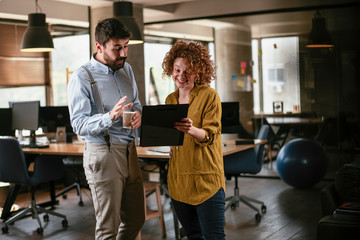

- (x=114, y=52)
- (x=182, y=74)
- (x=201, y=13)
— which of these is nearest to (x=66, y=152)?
(x=114, y=52)

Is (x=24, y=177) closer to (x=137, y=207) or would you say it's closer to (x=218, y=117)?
(x=137, y=207)

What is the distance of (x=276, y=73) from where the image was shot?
743cm

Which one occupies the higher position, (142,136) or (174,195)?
(142,136)

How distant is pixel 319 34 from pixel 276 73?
0.89m

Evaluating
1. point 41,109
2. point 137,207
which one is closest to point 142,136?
point 137,207

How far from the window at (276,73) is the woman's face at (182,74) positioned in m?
5.00

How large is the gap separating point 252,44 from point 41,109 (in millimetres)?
3481

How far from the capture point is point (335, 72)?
7.00m

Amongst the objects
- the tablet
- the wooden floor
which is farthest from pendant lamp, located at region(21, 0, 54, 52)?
the tablet

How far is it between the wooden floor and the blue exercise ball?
169mm

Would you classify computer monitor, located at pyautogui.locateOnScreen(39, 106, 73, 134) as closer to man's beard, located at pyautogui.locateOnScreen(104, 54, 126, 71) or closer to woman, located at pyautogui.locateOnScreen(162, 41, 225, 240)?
man's beard, located at pyautogui.locateOnScreen(104, 54, 126, 71)

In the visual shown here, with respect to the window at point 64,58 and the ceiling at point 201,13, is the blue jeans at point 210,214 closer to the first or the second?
the ceiling at point 201,13

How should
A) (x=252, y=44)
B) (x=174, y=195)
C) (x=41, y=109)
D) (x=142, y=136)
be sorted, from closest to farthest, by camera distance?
1. (x=142, y=136)
2. (x=174, y=195)
3. (x=41, y=109)
4. (x=252, y=44)

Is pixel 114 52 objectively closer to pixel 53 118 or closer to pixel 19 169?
pixel 19 169
